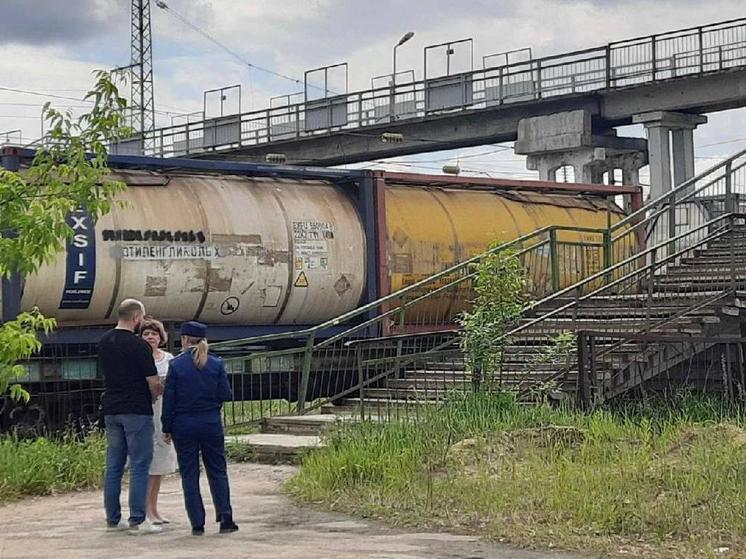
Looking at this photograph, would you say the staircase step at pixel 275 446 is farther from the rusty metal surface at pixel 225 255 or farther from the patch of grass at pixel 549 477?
the rusty metal surface at pixel 225 255

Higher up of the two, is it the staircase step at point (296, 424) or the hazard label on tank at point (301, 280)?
the hazard label on tank at point (301, 280)

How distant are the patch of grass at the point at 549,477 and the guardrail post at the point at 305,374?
11.0 feet

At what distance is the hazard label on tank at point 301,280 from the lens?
17453 mm

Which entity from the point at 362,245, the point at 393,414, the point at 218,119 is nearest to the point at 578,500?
the point at 393,414

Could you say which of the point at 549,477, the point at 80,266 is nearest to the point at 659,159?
the point at 80,266

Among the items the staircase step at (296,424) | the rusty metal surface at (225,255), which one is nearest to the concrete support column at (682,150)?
the rusty metal surface at (225,255)

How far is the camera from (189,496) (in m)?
9.56

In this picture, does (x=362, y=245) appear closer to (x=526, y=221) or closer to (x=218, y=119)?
(x=526, y=221)

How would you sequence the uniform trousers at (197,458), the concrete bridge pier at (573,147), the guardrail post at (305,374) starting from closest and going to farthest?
1. the uniform trousers at (197,458)
2. the guardrail post at (305,374)
3. the concrete bridge pier at (573,147)

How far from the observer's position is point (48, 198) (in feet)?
28.8

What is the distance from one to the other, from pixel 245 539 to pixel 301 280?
8408 millimetres

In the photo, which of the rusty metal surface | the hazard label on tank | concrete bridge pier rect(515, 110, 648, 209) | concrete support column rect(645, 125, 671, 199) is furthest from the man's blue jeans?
concrete bridge pier rect(515, 110, 648, 209)

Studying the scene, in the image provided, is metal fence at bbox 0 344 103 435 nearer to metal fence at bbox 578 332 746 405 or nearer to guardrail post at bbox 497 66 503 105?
metal fence at bbox 578 332 746 405

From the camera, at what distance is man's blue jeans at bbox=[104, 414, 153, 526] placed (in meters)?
9.82
